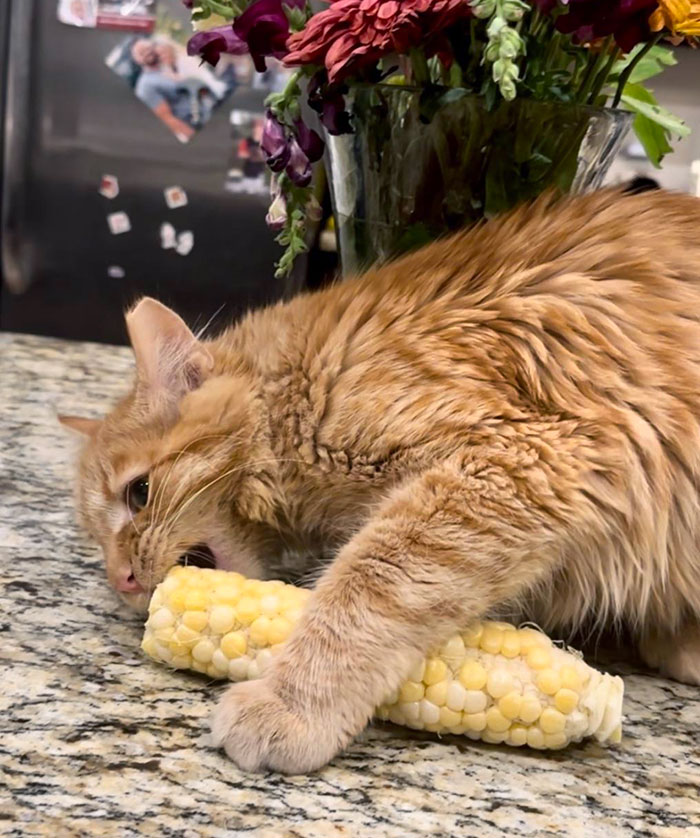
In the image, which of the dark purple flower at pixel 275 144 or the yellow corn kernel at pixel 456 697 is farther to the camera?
the dark purple flower at pixel 275 144

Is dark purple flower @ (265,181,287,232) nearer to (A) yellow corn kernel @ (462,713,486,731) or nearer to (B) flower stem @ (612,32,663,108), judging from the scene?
(B) flower stem @ (612,32,663,108)

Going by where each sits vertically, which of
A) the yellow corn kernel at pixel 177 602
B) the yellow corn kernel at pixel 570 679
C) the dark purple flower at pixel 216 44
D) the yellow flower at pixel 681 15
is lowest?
the yellow corn kernel at pixel 177 602

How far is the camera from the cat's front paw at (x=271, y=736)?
2.63 ft

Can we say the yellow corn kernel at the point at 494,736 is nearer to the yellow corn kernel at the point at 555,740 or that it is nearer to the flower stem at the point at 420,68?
the yellow corn kernel at the point at 555,740

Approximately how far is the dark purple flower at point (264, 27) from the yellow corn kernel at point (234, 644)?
2.30 ft

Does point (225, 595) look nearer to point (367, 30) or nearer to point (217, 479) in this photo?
point (217, 479)

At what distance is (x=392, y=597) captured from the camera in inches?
35.8

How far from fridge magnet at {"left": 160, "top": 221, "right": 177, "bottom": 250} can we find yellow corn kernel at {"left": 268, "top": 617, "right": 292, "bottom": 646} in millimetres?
2445

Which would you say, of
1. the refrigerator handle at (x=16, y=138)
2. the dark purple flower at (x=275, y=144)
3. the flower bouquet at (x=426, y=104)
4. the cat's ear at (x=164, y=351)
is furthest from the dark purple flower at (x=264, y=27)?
the refrigerator handle at (x=16, y=138)

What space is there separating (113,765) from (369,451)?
1.41 feet

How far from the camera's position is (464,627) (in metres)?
0.91

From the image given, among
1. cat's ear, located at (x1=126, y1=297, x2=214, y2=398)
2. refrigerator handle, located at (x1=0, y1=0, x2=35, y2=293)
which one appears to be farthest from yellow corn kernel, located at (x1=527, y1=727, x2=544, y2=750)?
refrigerator handle, located at (x1=0, y1=0, x2=35, y2=293)

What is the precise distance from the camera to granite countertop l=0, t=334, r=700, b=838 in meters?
0.72

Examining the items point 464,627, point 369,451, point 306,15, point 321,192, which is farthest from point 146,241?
point 464,627
